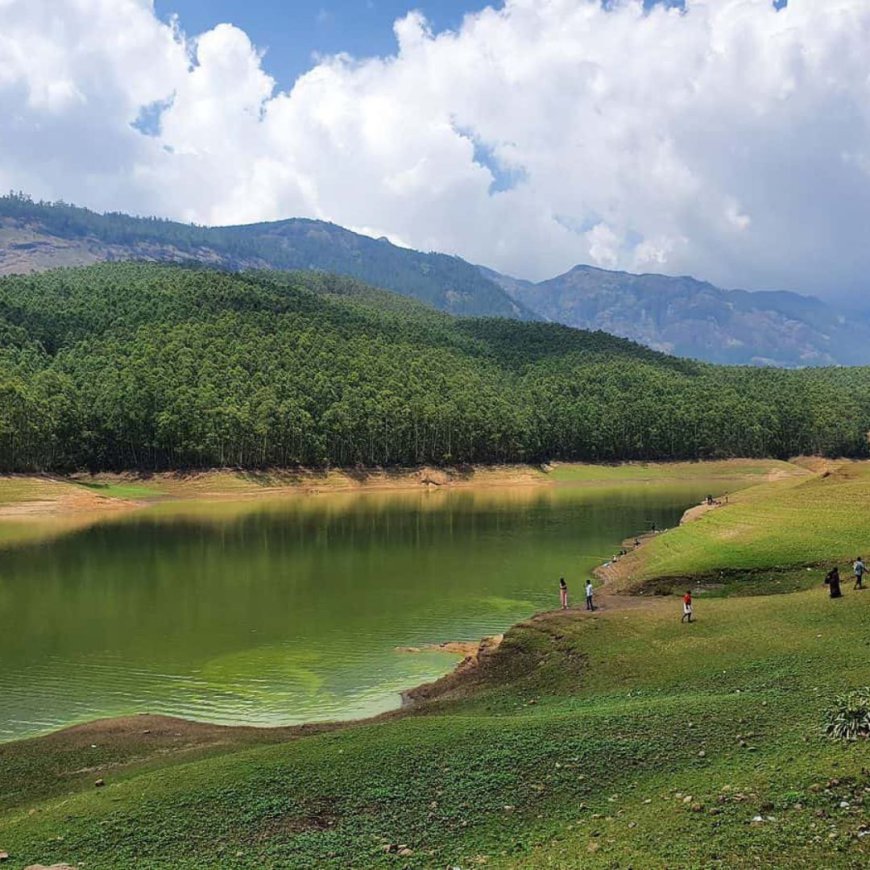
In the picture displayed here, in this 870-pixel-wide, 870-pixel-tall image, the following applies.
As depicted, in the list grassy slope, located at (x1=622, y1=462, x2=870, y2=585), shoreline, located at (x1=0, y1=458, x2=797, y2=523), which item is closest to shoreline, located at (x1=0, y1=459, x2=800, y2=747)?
shoreline, located at (x1=0, y1=458, x2=797, y2=523)

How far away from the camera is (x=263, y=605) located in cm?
5075

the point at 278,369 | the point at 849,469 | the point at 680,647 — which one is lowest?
the point at 680,647

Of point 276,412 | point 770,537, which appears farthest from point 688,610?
point 276,412

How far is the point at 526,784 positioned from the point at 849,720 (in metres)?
7.72

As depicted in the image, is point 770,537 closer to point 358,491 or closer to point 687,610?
point 687,610

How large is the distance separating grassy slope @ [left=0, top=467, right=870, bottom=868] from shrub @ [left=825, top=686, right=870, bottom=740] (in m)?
0.51

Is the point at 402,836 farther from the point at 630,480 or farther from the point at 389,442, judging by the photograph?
the point at 630,480

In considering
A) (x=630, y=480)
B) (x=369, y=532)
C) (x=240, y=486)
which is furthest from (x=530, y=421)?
(x=369, y=532)

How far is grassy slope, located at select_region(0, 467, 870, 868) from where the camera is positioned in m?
14.4

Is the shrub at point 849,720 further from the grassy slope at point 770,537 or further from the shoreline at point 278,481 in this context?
the shoreline at point 278,481

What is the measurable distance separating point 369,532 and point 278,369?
9714cm

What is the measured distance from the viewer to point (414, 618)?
46156 mm

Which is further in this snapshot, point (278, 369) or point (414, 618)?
point (278, 369)

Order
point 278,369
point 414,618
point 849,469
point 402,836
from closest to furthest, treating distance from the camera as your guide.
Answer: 1. point 402,836
2. point 414,618
3. point 849,469
4. point 278,369
